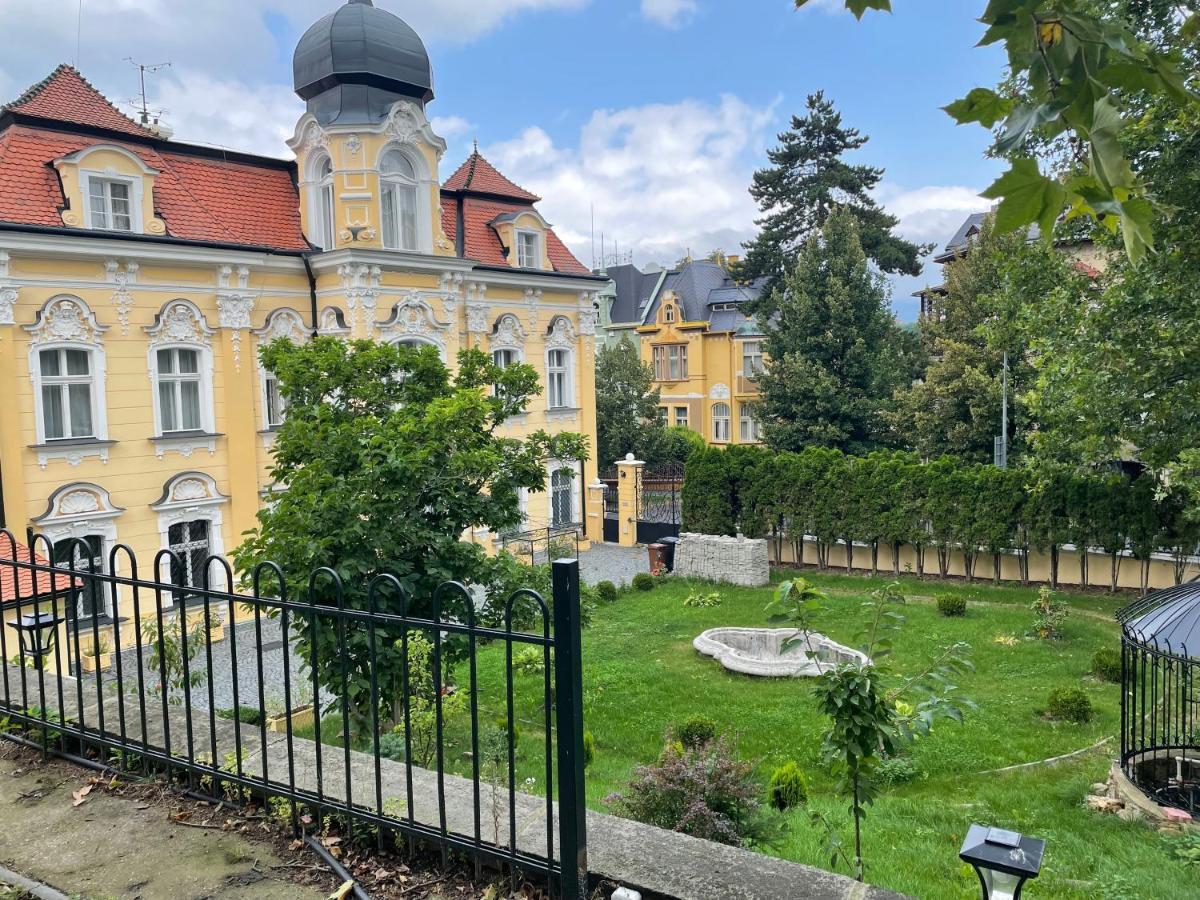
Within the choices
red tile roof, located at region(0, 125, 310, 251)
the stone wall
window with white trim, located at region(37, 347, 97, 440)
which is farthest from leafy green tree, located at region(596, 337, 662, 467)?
window with white trim, located at region(37, 347, 97, 440)

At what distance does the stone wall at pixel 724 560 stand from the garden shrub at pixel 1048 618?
6.11m

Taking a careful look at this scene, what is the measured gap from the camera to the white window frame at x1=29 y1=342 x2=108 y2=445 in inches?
596

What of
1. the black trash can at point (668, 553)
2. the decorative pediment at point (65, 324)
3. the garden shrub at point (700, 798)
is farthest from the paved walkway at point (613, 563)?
the garden shrub at point (700, 798)

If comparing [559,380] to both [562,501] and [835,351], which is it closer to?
[562,501]

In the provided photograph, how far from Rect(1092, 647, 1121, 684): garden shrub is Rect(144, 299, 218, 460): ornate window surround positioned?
52.6 ft

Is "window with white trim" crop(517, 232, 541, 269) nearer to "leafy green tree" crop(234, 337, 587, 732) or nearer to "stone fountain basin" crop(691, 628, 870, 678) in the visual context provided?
"stone fountain basin" crop(691, 628, 870, 678)

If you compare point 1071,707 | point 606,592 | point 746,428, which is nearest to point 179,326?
point 606,592

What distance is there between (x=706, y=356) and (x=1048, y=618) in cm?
2777

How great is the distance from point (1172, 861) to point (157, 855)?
5.83 m

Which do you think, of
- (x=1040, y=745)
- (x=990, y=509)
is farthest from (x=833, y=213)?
(x=1040, y=745)

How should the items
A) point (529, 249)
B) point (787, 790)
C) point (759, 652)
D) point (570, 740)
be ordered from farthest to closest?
point (529, 249) → point (759, 652) → point (787, 790) → point (570, 740)

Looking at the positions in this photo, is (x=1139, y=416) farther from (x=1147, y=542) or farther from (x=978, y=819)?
(x=978, y=819)

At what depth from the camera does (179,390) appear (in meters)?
17.2

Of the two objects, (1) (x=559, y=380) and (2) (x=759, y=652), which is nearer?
(2) (x=759, y=652)
